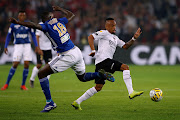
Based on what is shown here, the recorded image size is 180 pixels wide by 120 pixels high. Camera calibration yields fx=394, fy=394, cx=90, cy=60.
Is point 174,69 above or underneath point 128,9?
underneath

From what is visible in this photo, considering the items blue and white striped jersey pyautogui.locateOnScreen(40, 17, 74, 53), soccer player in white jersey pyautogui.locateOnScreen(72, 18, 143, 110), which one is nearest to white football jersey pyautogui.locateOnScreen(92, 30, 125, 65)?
soccer player in white jersey pyautogui.locateOnScreen(72, 18, 143, 110)

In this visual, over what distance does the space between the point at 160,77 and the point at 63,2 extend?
9.80m

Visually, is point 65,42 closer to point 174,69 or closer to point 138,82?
point 138,82

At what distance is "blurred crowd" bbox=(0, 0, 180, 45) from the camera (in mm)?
21797

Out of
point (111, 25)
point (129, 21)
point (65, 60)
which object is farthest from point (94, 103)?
point (129, 21)

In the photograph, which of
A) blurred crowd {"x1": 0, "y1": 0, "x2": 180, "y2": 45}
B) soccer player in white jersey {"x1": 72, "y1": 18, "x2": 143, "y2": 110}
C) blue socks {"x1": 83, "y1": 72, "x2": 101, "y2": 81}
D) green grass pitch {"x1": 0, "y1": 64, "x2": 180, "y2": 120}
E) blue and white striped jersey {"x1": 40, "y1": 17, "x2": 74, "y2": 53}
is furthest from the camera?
blurred crowd {"x1": 0, "y1": 0, "x2": 180, "y2": 45}

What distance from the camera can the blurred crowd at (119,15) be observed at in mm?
21797

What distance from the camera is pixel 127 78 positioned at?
7.69m

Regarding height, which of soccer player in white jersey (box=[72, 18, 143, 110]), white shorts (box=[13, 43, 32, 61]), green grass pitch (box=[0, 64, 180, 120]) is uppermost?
soccer player in white jersey (box=[72, 18, 143, 110])

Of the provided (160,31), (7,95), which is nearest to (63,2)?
(160,31)

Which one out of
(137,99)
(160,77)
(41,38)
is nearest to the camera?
(137,99)

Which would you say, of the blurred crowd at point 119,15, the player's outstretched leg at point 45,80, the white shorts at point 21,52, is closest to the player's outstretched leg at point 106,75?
the player's outstretched leg at point 45,80

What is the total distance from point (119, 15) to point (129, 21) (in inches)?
28.2

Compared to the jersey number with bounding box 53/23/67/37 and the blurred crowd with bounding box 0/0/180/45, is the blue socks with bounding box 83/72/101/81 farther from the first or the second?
the blurred crowd with bounding box 0/0/180/45
